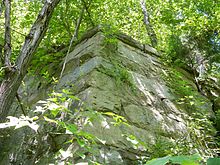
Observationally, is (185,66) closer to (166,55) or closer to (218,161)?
(166,55)

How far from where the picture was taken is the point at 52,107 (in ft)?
5.39

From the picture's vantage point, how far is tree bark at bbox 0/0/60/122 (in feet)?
6.49

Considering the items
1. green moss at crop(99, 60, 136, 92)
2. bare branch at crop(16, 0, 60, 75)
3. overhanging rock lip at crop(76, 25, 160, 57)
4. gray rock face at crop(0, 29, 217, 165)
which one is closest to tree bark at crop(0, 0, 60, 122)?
bare branch at crop(16, 0, 60, 75)

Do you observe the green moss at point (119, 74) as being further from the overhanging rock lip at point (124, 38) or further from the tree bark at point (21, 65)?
the tree bark at point (21, 65)

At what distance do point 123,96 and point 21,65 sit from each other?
3.68ft

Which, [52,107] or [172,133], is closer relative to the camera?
[52,107]

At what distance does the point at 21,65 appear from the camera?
212 cm

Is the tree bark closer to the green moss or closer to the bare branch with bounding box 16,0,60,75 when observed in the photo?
the bare branch with bounding box 16,0,60,75

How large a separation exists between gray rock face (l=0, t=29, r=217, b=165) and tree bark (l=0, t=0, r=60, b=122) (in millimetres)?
597

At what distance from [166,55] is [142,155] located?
2.16 metres

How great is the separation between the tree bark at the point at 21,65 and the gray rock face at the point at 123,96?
1.96ft

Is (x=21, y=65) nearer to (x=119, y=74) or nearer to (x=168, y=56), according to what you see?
(x=119, y=74)

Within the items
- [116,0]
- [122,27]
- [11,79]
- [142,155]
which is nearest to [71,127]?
[11,79]

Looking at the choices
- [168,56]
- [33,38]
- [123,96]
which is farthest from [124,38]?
[33,38]
